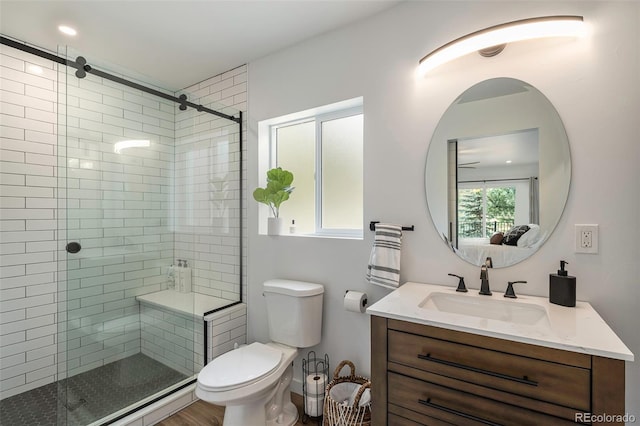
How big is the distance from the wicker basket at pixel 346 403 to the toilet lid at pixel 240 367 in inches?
14.6

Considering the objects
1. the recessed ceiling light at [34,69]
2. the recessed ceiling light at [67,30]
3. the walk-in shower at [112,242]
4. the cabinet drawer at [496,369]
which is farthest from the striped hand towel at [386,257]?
the recessed ceiling light at [34,69]

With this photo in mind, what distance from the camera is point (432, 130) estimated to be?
1.69 m

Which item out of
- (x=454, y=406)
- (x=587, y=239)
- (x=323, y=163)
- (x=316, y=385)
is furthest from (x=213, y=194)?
(x=587, y=239)

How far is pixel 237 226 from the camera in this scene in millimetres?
2555

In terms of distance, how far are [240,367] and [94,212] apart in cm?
127

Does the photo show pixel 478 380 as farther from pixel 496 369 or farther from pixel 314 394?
pixel 314 394

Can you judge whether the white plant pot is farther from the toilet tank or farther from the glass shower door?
the glass shower door

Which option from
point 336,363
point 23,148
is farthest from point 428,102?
point 23,148

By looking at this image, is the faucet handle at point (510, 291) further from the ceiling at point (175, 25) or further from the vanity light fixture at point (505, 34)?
the ceiling at point (175, 25)

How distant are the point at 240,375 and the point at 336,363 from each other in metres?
0.70

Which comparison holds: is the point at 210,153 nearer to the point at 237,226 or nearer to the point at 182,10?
the point at 237,226

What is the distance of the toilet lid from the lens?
5.01 feet

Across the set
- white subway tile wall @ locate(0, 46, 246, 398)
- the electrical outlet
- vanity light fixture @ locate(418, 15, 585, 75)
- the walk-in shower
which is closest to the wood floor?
the walk-in shower

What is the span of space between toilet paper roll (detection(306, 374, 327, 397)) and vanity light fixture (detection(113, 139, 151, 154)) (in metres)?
1.91
